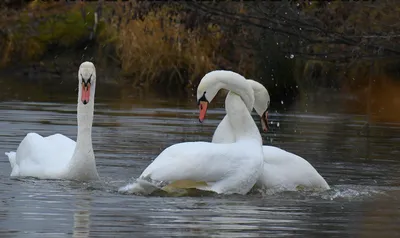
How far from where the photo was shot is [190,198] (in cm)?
1055

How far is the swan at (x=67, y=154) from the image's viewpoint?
1192cm

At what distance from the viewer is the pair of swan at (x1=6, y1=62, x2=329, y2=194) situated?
10.8 m

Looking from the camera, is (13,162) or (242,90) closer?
(242,90)

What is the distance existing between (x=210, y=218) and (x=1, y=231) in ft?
5.56

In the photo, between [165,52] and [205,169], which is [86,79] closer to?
[205,169]

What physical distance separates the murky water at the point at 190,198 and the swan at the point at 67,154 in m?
0.22

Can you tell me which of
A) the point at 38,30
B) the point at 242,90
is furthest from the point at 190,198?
the point at 38,30

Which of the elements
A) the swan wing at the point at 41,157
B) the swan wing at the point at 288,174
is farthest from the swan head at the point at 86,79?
the swan wing at the point at 288,174

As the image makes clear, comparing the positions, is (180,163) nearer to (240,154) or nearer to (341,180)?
(240,154)

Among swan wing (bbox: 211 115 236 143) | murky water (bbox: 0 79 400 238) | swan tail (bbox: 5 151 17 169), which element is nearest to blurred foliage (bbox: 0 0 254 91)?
murky water (bbox: 0 79 400 238)

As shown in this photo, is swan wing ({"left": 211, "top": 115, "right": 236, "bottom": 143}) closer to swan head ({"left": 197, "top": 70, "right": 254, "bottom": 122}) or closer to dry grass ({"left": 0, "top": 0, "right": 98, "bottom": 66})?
swan head ({"left": 197, "top": 70, "right": 254, "bottom": 122})

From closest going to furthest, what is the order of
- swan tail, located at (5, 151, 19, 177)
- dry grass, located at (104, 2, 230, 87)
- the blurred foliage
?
swan tail, located at (5, 151, 19, 177) → the blurred foliage → dry grass, located at (104, 2, 230, 87)

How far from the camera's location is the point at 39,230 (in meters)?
8.46

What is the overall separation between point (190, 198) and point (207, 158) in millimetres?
466
